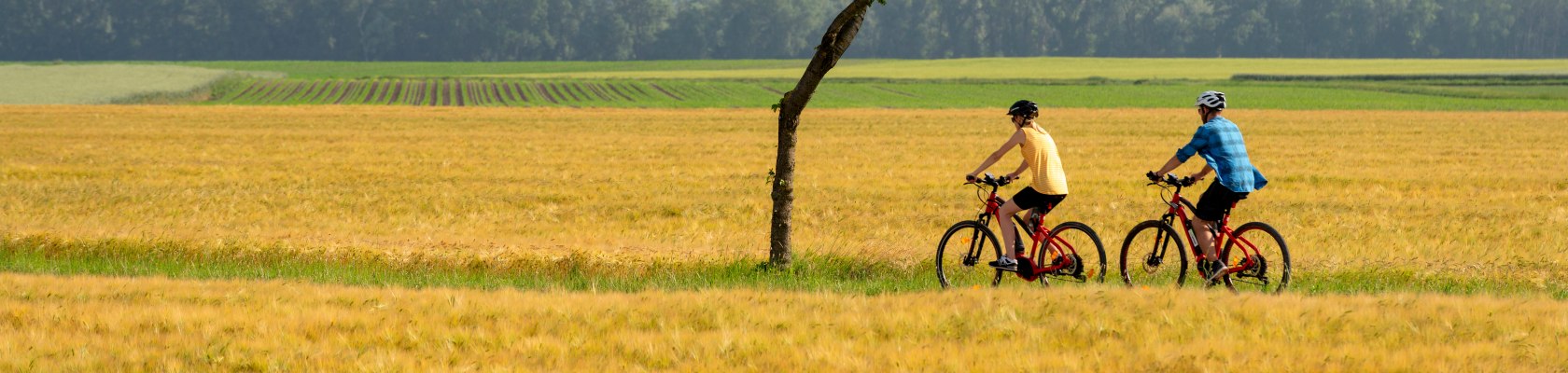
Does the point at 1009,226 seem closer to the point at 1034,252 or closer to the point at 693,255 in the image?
the point at 1034,252

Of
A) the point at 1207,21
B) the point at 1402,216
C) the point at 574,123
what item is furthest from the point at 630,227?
the point at 1207,21

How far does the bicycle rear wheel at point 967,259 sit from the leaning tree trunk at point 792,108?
1.28 metres

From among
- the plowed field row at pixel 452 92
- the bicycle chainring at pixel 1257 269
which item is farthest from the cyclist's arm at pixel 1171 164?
the plowed field row at pixel 452 92

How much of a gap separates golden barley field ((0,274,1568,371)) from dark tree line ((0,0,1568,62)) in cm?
15988

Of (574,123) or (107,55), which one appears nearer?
(574,123)

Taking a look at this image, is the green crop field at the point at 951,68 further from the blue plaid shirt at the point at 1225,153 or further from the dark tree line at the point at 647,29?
the blue plaid shirt at the point at 1225,153

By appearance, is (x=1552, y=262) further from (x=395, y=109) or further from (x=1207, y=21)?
(x=1207, y=21)

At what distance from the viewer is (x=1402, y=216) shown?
53.8 ft

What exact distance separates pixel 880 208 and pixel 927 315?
978cm

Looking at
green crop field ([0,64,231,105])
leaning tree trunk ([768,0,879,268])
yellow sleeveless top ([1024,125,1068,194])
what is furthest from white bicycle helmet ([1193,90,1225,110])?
green crop field ([0,64,231,105])

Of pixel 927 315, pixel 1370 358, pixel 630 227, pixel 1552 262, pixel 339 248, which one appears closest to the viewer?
pixel 1370 358

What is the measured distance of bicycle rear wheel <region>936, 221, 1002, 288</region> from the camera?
10.2m

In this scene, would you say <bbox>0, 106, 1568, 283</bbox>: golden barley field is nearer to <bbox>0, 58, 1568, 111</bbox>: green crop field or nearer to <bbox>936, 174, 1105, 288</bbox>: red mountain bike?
<bbox>936, 174, 1105, 288</bbox>: red mountain bike

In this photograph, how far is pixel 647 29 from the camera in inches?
6762
